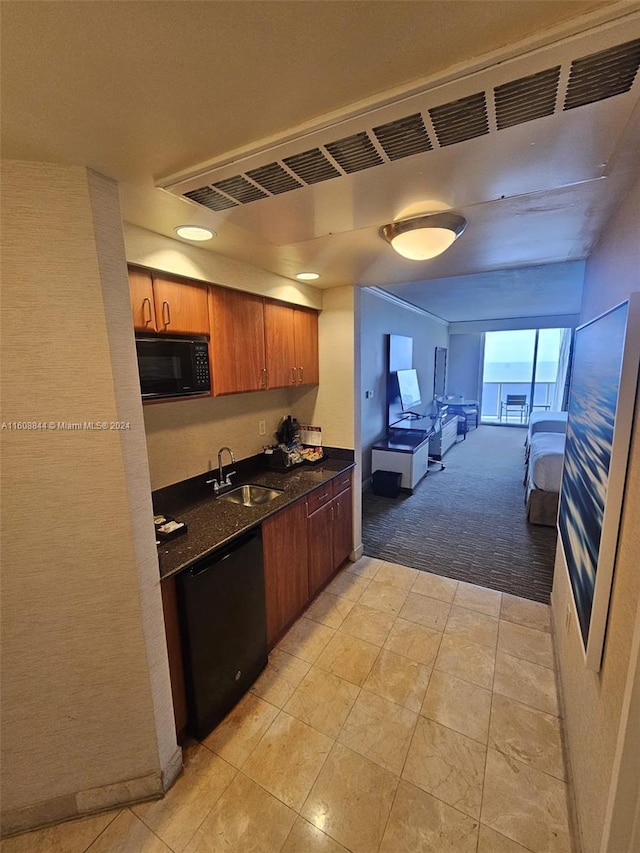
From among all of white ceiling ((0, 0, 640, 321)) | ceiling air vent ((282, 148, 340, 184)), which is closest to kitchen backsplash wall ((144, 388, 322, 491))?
white ceiling ((0, 0, 640, 321))

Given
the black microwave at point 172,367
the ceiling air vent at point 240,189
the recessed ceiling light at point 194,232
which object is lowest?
the black microwave at point 172,367

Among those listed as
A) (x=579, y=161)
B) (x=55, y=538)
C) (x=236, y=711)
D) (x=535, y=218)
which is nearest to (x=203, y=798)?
(x=236, y=711)

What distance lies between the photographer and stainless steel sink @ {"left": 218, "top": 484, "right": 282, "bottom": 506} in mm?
2453

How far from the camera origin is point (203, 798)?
147 centimetres

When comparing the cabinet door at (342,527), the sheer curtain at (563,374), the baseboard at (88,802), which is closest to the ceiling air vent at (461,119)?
the cabinet door at (342,527)

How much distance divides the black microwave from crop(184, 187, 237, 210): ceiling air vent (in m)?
0.68

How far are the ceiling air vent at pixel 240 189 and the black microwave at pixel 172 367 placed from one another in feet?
2.58

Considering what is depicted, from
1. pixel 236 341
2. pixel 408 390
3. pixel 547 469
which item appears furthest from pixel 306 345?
pixel 408 390

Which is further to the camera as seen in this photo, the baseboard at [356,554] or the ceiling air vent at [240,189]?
the baseboard at [356,554]

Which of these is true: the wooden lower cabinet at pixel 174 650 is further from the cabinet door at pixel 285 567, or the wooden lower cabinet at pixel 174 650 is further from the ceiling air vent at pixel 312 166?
the ceiling air vent at pixel 312 166

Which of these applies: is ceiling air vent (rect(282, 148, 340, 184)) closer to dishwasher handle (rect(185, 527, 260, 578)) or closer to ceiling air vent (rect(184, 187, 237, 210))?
ceiling air vent (rect(184, 187, 237, 210))

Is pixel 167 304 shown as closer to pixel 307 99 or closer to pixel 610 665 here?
pixel 307 99

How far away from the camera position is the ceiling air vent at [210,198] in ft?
4.18

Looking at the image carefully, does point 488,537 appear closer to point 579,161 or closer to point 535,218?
point 535,218
